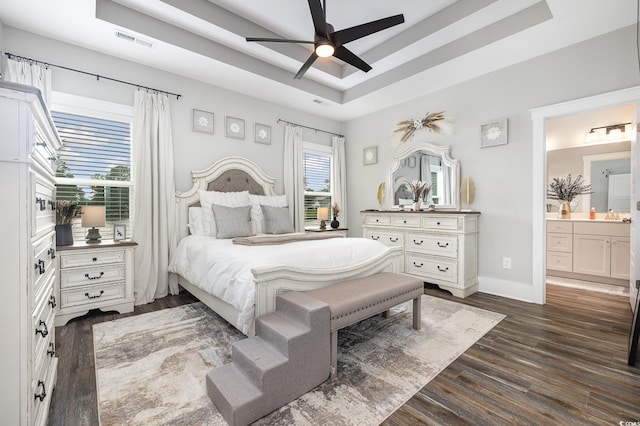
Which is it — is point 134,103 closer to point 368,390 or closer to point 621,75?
point 368,390

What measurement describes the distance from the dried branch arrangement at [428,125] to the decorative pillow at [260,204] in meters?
2.25

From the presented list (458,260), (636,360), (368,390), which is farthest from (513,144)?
(368,390)

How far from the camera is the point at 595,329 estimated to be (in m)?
2.67

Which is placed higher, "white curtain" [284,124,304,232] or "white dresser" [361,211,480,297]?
"white curtain" [284,124,304,232]

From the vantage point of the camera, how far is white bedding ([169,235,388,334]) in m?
2.14

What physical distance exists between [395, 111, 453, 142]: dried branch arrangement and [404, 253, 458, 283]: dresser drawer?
6.22ft

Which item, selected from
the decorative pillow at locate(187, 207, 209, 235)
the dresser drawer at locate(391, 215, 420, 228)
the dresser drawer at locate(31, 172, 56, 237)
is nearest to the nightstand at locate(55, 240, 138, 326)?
the decorative pillow at locate(187, 207, 209, 235)

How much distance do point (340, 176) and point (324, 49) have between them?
3.25m

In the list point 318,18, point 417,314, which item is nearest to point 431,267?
point 417,314

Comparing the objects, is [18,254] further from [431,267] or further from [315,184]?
[315,184]

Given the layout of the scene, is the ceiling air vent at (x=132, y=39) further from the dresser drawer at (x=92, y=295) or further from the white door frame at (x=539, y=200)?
the white door frame at (x=539, y=200)

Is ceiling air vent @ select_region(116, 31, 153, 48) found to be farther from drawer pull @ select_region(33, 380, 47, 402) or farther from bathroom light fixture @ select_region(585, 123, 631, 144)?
bathroom light fixture @ select_region(585, 123, 631, 144)

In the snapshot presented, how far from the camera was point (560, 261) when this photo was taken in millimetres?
4633

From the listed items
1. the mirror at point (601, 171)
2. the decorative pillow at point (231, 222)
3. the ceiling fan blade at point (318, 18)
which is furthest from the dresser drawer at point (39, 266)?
the mirror at point (601, 171)
